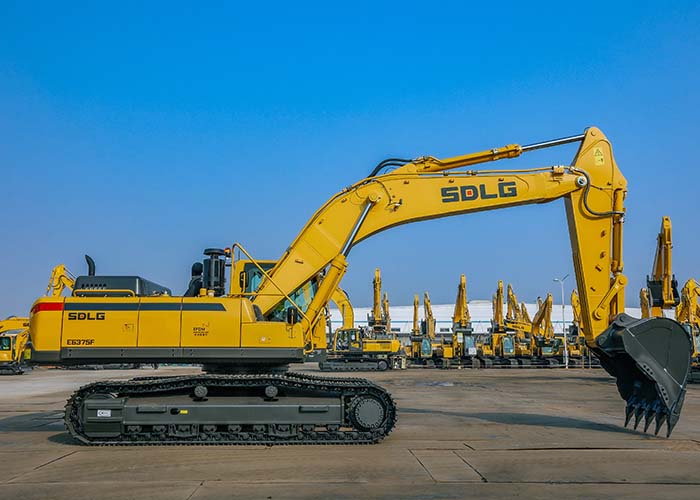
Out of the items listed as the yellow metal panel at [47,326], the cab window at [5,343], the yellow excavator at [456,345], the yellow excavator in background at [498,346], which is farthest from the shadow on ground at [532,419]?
the yellow excavator in background at [498,346]

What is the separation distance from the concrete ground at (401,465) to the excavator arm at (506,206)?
2.23 meters

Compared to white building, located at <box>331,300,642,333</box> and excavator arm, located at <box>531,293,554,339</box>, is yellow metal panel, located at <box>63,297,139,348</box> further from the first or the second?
white building, located at <box>331,300,642,333</box>

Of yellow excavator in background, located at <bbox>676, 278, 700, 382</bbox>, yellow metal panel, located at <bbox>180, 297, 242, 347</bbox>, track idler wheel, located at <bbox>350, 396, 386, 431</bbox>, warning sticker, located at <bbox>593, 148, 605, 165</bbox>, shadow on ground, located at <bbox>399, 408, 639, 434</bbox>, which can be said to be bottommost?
shadow on ground, located at <bbox>399, 408, 639, 434</bbox>

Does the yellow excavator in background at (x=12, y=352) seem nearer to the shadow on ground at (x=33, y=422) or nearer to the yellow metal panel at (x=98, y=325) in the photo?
the shadow on ground at (x=33, y=422)

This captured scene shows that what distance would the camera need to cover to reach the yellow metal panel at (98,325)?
1103 cm

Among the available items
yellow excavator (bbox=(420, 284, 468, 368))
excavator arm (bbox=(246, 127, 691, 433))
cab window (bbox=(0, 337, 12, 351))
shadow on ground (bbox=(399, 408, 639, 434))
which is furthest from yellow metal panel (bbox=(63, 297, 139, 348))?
yellow excavator (bbox=(420, 284, 468, 368))

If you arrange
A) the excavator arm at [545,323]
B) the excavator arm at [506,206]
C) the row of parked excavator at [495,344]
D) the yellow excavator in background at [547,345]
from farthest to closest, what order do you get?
the excavator arm at [545,323] < the yellow excavator in background at [547,345] < the row of parked excavator at [495,344] < the excavator arm at [506,206]

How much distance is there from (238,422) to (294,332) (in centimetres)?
176

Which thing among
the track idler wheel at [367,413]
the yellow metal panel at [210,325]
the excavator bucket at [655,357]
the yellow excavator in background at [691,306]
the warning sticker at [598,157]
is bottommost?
the track idler wheel at [367,413]

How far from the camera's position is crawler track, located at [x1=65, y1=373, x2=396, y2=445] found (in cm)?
1088

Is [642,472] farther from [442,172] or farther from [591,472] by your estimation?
[442,172]

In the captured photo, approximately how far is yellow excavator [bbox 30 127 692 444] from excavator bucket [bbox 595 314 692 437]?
0.02 meters

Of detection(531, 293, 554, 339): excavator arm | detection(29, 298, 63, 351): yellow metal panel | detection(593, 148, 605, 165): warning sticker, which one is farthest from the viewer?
detection(531, 293, 554, 339): excavator arm

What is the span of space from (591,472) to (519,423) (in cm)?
543
